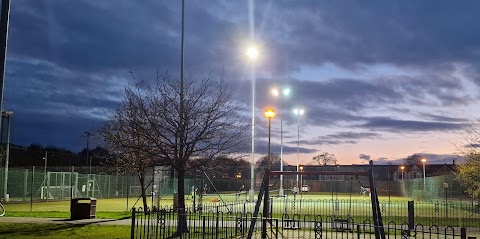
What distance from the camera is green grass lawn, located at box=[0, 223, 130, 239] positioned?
17125 millimetres

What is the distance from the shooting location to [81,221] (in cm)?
2253

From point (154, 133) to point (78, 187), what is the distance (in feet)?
104

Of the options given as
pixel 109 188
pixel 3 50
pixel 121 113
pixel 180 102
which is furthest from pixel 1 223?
pixel 109 188

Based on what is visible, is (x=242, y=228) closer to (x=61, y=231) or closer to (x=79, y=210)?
(x=61, y=231)

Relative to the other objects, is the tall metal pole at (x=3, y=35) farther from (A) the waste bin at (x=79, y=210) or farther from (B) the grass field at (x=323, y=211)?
(A) the waste bin at (x=79, y=210)

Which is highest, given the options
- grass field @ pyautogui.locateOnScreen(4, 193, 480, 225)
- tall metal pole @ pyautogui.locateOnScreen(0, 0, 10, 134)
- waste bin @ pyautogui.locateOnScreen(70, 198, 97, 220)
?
tall metal pole @ pyautogui.locateOnScreen(0, 0, 10, 134)

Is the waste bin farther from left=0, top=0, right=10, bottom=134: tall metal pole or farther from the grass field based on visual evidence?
left=0, top=0, right=10, bottom=134: tall metal pole

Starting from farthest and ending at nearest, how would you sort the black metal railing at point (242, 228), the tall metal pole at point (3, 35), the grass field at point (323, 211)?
the grass field at point (323, 211), the black metal railing at point (242, 228), the tall metal pole at point (3, 35)

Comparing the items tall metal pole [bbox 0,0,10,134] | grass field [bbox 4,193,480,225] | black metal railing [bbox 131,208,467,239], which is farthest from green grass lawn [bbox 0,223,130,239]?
tall metal pole [bbox 0,0,10,134]

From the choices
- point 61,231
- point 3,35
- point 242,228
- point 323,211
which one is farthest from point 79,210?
point 3,35

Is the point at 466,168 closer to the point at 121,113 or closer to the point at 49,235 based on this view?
the point at 121,113

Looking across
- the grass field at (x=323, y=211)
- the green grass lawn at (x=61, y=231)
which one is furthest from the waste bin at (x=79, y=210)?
the green grass lawn at (x=61, y=231)

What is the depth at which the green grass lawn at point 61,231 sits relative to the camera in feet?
56.2

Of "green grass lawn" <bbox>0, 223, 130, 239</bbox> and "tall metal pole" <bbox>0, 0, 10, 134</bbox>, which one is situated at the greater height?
"tall metal pole" <bbox>0, 0, 10, 134</bbox>
